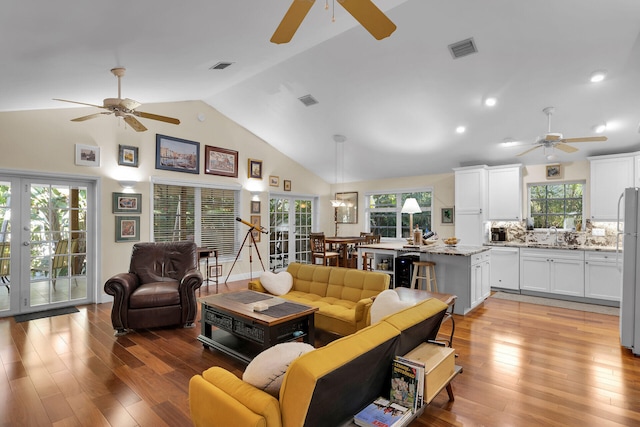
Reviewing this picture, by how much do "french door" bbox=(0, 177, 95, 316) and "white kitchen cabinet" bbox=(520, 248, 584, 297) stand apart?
721 cm

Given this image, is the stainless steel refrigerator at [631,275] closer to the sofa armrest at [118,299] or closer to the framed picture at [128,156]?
the sofa armrest at [118,299]

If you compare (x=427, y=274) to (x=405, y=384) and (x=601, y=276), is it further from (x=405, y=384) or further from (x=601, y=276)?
(x=405, y=384)

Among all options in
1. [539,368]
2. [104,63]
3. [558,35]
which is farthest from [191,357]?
[558,35]

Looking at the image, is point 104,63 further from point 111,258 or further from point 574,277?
point 574,277

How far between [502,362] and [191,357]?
2.96 meters

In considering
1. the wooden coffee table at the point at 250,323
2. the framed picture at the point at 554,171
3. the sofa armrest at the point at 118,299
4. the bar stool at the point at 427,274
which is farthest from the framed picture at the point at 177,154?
the framed picture at the point at 554,171

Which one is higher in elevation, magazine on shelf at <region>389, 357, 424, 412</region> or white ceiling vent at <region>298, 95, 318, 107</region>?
white ceiling vent at <region>298, 95, 318, 107</region>

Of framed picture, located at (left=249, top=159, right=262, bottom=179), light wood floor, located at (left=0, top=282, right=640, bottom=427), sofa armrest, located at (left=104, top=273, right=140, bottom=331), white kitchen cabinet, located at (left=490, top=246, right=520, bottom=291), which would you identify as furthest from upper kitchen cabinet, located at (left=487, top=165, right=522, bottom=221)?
sofa armrest, located at (left=104, top=273, right=140, bottom=331)

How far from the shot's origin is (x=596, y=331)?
391 centimetres

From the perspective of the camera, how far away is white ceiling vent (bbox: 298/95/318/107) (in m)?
5.46

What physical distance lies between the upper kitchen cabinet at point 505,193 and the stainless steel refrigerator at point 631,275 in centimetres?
264

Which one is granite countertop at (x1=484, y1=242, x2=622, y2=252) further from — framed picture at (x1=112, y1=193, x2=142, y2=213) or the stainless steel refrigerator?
framed picture at (x1=112, y1=193, x2=142, y2=213)

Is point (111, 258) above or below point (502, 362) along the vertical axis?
above

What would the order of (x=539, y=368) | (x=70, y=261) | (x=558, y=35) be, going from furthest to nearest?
1. (x=70, y=261)
2. (x=558, y=35)
3. (x=539, y=368)
